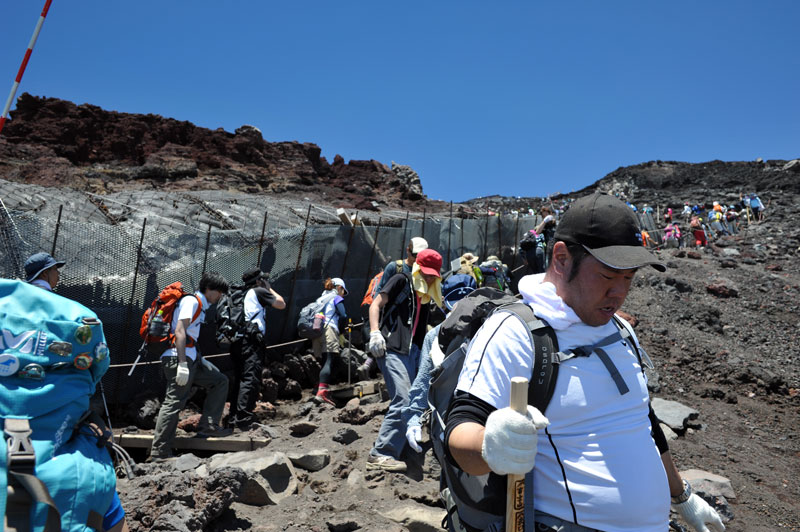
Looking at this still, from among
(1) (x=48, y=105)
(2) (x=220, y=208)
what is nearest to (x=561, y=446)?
(2) (x=220, y=208)

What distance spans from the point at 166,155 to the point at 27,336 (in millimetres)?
41107

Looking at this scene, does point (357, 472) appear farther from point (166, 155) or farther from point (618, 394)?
point (166, 155)

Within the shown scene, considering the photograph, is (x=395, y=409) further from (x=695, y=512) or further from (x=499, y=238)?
(x=499, y=238)

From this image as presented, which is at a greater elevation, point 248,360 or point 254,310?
point 254,310

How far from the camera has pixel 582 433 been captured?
5.45 feet

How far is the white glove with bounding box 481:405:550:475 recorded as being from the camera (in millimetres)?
1458

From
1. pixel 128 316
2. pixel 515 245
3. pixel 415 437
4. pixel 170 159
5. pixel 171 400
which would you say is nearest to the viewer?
pixel 415 437

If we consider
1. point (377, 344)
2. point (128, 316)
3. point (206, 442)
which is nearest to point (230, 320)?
point (206, 442)

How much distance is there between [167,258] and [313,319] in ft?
7.31

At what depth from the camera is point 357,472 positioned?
180 inches

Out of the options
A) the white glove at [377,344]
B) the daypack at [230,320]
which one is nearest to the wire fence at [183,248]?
the daypack at [230,320]

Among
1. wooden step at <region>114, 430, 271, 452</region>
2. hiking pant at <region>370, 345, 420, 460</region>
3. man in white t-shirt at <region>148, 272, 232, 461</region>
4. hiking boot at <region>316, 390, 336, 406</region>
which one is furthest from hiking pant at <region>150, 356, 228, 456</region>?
hiking pant at <region>370, 345, 420, 460</region>

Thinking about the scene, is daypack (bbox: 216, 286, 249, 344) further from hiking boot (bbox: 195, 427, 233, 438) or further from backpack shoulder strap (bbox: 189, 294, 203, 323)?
hiking boot (bbox: 195, 427, 233, 438)

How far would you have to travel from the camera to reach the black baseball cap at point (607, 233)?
173 cm
